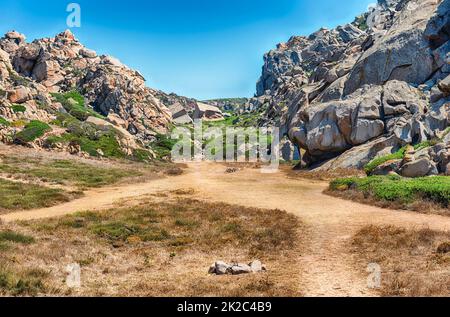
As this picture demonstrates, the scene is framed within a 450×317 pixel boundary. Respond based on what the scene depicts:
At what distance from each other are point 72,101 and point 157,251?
10743 centimetres

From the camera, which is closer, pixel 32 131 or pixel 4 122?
pixel 4 122

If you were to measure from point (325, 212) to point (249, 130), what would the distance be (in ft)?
340

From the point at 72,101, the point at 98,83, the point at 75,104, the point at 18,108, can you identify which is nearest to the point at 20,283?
the point at 18,108

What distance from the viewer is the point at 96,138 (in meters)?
76.4

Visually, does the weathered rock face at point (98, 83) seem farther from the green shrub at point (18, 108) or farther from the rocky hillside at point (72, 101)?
the green shrub at point (18, 108)

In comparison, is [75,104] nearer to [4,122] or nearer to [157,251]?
[4,122]

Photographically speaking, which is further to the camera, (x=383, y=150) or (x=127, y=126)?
(x=127, y=126)

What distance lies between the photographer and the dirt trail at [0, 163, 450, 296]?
1240 centimetres

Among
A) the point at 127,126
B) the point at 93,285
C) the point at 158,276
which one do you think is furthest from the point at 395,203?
the point at 127,126

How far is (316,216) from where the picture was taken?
23141 millimetres

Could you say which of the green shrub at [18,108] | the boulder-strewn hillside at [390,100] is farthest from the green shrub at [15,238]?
the green shrub at [18,108]

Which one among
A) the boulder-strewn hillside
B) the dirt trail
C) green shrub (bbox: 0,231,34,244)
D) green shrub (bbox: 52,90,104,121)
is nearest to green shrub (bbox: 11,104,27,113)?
green shrub (bbox: 52,90,104,121)

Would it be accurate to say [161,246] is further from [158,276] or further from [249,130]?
[249,130]

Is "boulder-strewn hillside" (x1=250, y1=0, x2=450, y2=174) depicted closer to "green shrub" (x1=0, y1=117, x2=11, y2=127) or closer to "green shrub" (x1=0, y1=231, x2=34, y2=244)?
"green shrub" (x1=0, y1=231, x2=34, y2=244)
